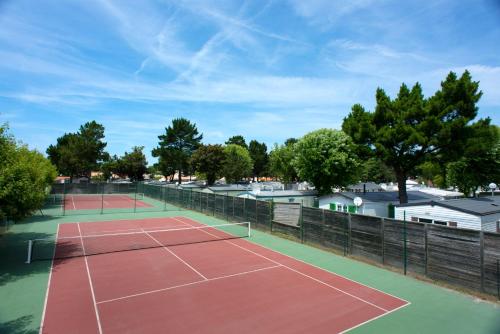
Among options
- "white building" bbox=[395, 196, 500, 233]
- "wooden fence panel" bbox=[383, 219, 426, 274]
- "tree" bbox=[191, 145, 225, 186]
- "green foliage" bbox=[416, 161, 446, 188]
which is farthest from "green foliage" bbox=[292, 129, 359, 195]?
"green foliage" bbox=[416, 161, 446, 188]

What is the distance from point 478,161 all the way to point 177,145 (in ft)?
189

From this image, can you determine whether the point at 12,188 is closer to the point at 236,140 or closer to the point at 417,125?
the point at 417,125

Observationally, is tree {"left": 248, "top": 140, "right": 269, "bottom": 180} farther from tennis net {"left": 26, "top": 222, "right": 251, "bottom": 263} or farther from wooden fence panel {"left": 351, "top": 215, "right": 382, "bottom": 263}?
wooden fence panel {"left": 351, "top": 215, "right": 382, "bottom": 263}

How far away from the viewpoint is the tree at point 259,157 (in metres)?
104

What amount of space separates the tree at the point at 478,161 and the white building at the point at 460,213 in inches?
526

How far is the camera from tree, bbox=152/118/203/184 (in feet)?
240

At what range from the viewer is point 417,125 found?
109 feet

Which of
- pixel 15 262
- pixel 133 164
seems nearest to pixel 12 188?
pixel 15 262

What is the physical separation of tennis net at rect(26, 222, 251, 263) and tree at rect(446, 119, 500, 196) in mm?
25763

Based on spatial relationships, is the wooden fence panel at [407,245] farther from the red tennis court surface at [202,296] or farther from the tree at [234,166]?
the tree at [234,166]

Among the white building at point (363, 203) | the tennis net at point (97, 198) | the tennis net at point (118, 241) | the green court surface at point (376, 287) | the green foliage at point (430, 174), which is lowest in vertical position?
the green court surface at point (376, 287)

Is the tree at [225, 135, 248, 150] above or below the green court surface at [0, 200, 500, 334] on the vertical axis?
above

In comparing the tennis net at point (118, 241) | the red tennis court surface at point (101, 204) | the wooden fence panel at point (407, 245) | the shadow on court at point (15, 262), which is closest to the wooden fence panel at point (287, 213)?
the tennis net at point (118, 241)

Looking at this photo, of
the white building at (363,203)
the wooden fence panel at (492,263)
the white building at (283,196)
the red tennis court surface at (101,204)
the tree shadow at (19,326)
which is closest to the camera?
the tree shadow at (19,326)
